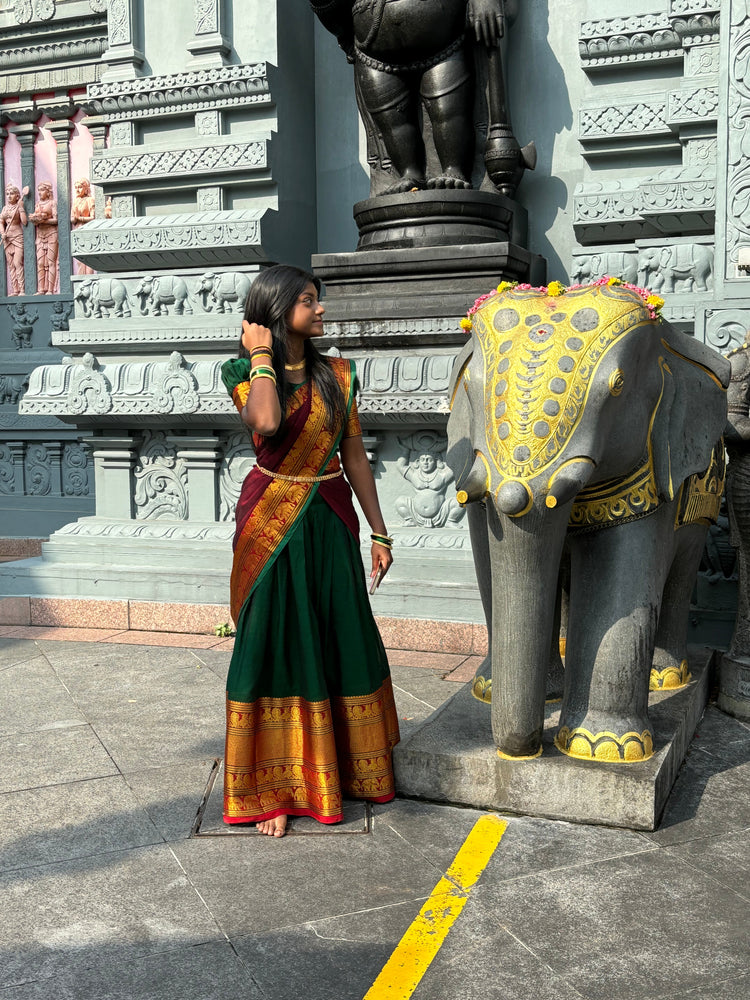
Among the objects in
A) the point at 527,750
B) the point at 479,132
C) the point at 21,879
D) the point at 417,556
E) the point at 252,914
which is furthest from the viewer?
the point at 479,132

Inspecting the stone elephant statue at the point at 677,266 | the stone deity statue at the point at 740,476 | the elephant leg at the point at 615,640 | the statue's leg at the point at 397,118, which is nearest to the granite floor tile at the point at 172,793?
the elephant leg at the point at 615,640

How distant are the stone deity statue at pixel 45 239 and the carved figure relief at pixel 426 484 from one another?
6.35m

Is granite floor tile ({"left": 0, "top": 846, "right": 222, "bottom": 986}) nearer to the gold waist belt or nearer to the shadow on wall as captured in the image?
the gold waist belt

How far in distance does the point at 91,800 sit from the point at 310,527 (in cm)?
127

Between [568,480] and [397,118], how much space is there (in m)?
4.65

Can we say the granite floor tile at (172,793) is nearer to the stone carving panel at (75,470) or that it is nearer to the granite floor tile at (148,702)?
the granite floor tile at (148,702)

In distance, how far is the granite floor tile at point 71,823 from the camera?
129 inches

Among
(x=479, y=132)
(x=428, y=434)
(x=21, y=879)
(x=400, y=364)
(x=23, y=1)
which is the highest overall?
(x=23, y=1)

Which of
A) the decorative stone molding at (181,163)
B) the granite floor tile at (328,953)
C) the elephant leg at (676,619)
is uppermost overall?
the decorative stone molding at (181,163)

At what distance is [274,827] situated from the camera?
3.37m

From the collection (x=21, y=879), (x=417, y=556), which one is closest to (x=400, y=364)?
(x=417, y=556)

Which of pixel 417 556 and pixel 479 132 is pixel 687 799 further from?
pixel 479 132

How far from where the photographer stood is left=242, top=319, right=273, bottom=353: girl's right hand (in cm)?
332

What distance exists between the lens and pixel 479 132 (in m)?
7.14
